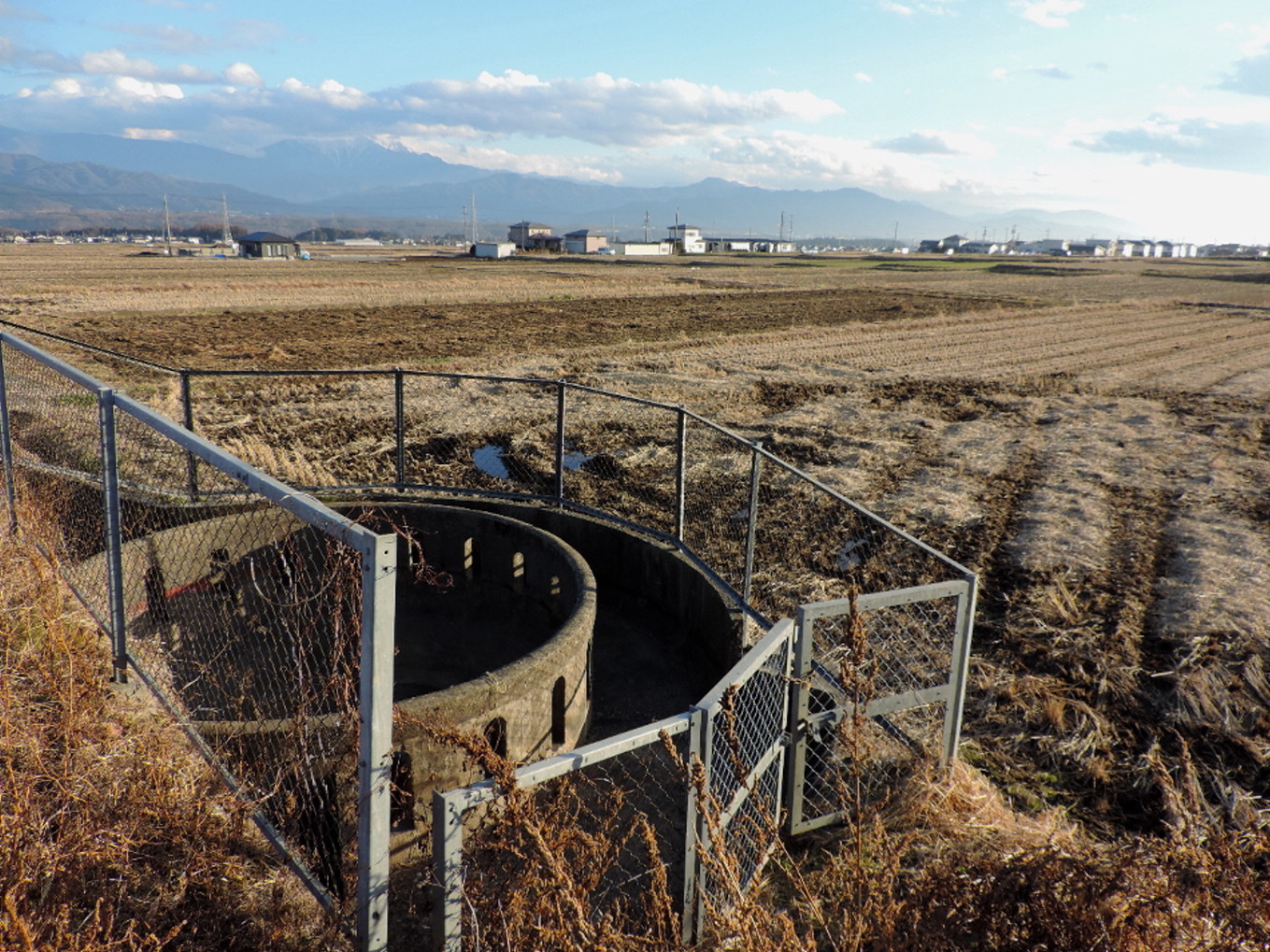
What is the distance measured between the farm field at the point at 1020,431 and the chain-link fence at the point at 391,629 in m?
0.92

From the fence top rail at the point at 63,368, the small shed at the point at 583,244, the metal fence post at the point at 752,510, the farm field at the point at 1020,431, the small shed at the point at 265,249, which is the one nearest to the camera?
the fence top rail at the point at 63,368

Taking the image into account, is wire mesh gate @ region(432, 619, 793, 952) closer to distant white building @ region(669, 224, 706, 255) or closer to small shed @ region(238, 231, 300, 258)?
small shed @ region(238, 231, 300, 258)

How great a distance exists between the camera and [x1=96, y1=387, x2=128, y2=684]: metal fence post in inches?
189

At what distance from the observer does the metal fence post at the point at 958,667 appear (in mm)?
4910

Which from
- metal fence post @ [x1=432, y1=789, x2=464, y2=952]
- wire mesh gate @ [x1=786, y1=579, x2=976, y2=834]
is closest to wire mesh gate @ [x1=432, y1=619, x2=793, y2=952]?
metal fence post @ [x1=432, y1=789, x2=464, y2=952]

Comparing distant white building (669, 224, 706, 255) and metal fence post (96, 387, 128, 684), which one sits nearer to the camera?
metal fence post (96, 387, 128, 684)

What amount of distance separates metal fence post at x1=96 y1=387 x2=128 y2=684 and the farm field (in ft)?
16.7

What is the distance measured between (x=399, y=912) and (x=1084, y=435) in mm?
14197

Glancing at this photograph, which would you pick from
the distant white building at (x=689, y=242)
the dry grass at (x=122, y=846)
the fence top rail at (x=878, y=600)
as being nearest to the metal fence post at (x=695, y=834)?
the fence top rail at (x=878, y=600)

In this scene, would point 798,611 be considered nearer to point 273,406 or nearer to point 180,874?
point 180,874

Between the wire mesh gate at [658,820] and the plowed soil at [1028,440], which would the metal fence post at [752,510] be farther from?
the plowed soil at [1028,440]

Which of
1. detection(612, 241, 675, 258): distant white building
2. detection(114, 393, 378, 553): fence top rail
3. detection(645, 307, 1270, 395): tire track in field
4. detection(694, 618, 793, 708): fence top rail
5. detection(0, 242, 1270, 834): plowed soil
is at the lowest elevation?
detection(0, 242, 1270, 834): plowed soil

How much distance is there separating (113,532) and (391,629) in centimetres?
283

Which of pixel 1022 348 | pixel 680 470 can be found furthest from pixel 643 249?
pixel 680 470
